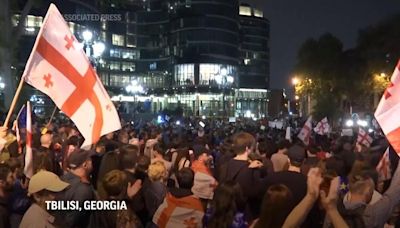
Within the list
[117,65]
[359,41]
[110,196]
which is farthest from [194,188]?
[117,65]

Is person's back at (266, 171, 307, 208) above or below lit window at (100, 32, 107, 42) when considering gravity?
below

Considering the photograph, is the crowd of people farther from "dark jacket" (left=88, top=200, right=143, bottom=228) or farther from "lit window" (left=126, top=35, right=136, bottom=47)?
"lit window" (left=126, top=35, right=136, bottom=47)

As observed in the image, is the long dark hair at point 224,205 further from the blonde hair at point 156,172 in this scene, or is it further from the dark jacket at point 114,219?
the blonde hair at point 156,172

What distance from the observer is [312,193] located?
448 cm

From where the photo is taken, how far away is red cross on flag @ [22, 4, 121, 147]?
674 centimetres

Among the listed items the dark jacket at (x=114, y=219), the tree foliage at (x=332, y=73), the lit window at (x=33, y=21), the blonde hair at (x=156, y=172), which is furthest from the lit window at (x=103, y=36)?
the dark jacket at (x=114, y=219)

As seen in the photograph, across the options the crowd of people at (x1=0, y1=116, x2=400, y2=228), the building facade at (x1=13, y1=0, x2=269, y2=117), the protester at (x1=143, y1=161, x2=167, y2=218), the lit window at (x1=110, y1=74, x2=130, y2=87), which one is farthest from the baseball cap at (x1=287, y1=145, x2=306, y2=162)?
the lit window at (x1=110, y1=74, x2=130, y2=87)

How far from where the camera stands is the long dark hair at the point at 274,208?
4.42m

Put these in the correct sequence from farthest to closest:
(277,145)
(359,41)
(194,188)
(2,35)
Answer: (359,41), (2,35), (277,145), (194,188)

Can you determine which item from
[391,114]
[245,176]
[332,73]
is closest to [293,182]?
[245,176]

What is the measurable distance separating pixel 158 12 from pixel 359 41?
95.5 metres

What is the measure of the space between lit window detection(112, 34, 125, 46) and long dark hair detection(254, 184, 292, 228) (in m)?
138

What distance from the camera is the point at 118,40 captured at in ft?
465

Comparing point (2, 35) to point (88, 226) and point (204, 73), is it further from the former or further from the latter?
point (204, 73)
